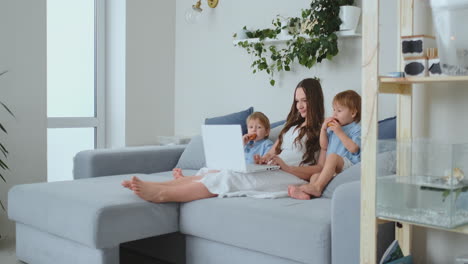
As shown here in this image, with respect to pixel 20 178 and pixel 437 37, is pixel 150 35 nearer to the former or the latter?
pixel 20 178

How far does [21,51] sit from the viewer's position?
149 inches

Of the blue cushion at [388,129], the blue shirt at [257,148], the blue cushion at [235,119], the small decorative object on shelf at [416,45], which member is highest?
the small decorative object on shelf at [416,45]

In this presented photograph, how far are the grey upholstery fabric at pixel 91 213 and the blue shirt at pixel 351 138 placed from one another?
0.82 meters

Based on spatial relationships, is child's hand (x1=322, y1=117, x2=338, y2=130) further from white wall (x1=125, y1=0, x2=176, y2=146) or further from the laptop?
white wall (x1=125, y1=0, x2=176, y2=146)

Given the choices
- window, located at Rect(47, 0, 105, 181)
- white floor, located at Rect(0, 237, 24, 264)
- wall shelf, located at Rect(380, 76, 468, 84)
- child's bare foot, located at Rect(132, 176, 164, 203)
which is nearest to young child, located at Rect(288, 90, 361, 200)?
child's bare foot, located at Rect(132, 176, 164, 203)

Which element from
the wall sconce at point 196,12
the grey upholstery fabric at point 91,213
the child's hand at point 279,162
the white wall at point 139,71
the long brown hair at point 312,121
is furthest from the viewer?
the white wall at point 139,71

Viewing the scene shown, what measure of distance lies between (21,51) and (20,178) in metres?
0.83

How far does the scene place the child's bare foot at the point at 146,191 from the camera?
8.63ft

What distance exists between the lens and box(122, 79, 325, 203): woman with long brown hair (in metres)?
2.68

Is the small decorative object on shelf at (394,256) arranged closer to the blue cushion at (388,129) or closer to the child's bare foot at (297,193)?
the child's bare foot at (297,193)

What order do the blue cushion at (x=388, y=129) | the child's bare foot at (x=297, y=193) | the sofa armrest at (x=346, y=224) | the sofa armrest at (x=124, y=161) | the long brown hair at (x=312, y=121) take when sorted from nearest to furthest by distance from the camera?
the sofa armrest at (x=346, y=224) < the child's bare foot at (x=297, y=193) < the blue cushion at (x=388, y=129) < the long brown hair at (x=312, y=121) < the sofa armrest at (x=124, y=161)

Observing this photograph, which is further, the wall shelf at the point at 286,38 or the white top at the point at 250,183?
the wall shelf at the point at 286,38

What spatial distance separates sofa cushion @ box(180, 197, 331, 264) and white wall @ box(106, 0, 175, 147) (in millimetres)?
1884

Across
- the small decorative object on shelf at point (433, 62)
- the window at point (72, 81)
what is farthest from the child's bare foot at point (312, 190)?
the window at point (72, 81)
